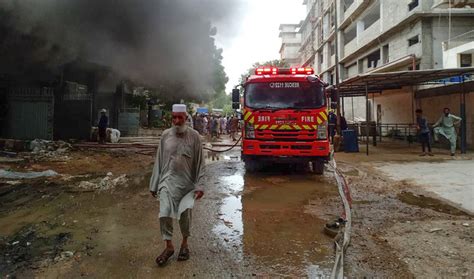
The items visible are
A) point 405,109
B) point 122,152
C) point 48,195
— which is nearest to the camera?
point 48,195

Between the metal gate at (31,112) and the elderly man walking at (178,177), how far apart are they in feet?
33.1

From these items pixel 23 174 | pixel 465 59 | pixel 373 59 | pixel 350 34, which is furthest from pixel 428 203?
pixel 350 34

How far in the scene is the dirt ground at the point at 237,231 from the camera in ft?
9.44

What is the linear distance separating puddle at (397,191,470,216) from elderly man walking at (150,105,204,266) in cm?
347

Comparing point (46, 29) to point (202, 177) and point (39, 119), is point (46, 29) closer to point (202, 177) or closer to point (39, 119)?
point (39, 119)

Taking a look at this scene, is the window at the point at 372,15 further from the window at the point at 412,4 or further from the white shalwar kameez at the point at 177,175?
the white shalwar kameez at the point at 177,175

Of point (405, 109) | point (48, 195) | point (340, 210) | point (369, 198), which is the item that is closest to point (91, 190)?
point (48, 195)

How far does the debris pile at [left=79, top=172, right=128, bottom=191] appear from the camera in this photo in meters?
6.12

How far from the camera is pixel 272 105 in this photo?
7230 mm

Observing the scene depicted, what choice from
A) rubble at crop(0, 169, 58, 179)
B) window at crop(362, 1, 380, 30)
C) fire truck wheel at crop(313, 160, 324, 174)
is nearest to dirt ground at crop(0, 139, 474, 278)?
rubble at crop(0, 169, 58, 179)

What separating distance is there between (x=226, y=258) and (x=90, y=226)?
5.92 ft

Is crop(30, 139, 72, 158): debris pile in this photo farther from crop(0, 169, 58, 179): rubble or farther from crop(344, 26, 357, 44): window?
crop(344, 26, 357, 44): window

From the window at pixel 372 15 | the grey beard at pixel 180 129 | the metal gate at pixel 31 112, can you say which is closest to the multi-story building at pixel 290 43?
the window at pixel 372 15

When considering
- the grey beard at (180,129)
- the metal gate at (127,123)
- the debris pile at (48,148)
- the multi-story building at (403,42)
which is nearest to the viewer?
the grey beard at (180,129)
